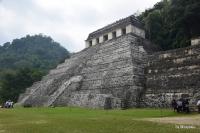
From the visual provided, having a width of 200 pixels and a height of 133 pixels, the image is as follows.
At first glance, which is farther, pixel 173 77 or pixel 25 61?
pixel 25 61

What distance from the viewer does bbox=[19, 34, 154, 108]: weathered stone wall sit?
79.2 ft

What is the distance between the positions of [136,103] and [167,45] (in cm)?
1406

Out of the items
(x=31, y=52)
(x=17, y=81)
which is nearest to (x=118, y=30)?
(x=17, y=81)

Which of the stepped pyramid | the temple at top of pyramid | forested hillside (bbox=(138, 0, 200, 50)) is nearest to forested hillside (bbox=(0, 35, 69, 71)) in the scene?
the temple at top of pyramid

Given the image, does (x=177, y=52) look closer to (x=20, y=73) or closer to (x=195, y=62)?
(x=195, y=62)

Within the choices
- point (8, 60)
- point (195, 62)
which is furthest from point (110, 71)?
point (8, 60)

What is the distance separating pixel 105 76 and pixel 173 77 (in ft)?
21.3

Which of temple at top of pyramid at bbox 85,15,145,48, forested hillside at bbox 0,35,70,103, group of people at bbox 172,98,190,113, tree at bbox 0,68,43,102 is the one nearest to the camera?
group of people at bbox 172,98,190,113

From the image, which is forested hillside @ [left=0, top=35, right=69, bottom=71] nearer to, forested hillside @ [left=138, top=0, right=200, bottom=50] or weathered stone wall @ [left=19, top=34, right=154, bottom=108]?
weathered stone wall @ [left=19, top=34, right=154, bottom=108]

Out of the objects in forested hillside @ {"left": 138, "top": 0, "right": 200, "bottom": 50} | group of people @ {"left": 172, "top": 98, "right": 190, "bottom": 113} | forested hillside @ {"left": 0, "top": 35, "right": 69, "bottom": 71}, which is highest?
forested hillside @ {"left": 0, "top": 35, "right": 69, "bottom": 71}

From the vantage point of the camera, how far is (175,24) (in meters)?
30.8

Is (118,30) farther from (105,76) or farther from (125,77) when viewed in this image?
(125,77)

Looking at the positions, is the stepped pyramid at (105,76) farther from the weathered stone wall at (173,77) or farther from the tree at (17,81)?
the tree at (17,81)

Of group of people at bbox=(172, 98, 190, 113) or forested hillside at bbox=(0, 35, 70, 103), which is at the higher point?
forested hillside at bbox=(0, 35, 70, 103)
